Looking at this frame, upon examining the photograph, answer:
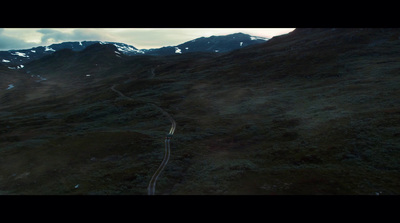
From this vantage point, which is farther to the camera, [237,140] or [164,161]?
[237,140]

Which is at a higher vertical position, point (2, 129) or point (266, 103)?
point (266, 103)

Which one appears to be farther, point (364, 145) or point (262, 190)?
point (364, 145)

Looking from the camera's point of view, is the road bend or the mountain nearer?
the mountain

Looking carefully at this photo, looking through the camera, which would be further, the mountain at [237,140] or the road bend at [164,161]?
the road bend at [164,161]

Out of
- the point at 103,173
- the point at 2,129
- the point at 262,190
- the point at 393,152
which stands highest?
the point at 393,152

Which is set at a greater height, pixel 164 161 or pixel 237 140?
Result: pixel 237 140
